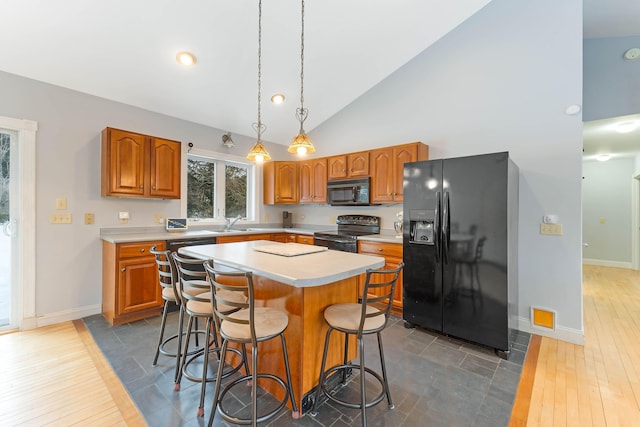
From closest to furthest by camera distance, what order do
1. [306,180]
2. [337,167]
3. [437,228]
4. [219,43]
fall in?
[437,228] → [219,43] → [337,167] → [306,180]

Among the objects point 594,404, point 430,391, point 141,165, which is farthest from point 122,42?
point 594,404

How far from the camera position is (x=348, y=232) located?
4102mm

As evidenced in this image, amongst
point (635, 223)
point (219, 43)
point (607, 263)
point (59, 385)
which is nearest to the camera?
point (59, 385)

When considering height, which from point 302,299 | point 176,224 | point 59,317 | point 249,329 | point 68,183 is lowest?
point 59,317

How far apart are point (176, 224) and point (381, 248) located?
277cm

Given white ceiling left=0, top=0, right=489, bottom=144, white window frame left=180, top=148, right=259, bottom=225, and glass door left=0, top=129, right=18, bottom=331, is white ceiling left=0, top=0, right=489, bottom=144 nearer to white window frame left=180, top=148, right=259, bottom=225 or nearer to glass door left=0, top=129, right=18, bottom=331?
white window frame left=180, top=148, right=259, bottom=225

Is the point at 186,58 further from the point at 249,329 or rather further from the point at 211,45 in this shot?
the point at 249,329

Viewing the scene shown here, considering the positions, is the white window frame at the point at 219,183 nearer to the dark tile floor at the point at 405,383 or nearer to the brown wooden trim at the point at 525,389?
the dark tile floor at the point at 405,383

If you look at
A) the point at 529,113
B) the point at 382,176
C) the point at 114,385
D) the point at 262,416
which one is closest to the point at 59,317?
the point at 114,385

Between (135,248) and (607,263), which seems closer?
(135,248)

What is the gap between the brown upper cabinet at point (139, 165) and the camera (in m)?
3.09

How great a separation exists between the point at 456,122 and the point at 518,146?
758mm

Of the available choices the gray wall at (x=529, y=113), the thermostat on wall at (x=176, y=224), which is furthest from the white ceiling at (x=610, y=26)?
the thermostat on wall at (x=176, y=224)

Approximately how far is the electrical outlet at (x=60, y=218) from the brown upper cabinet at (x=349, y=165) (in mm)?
3303
